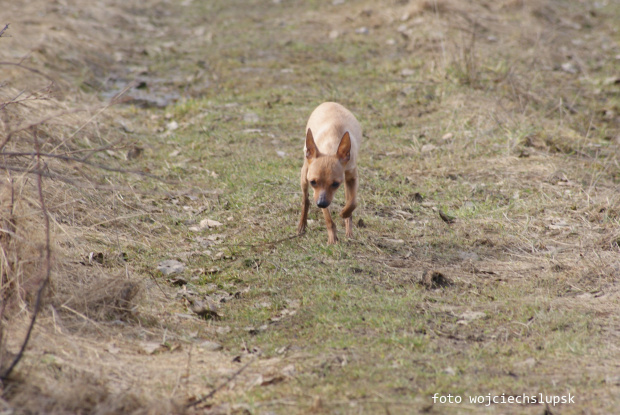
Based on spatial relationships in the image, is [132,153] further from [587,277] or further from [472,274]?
[587,277]

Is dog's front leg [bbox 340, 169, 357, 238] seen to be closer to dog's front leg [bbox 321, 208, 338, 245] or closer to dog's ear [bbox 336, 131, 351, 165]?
dog's front leg [bbox 321, 208, 338, 245]

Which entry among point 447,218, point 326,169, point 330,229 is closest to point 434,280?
point 330,229

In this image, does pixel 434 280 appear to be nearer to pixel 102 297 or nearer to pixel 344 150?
pixel 344 150

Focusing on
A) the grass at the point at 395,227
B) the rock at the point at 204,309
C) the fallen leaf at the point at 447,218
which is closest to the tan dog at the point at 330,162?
the grass at the point at 395,227

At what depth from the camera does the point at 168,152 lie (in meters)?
7.43

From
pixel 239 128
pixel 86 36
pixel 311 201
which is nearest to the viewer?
pixel 311 201

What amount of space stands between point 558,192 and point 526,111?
7.26ft

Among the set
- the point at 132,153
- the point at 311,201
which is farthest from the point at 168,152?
the point at 311,201

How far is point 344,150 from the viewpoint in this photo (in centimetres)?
512

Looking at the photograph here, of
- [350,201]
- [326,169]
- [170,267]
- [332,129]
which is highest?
[332,129]

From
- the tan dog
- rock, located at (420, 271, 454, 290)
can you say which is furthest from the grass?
the tan dog

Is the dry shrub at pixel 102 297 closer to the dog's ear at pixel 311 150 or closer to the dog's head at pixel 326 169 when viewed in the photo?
the dog's head at pixel 326 169

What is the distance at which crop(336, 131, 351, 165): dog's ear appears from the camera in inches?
199

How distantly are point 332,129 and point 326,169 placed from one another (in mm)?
657
